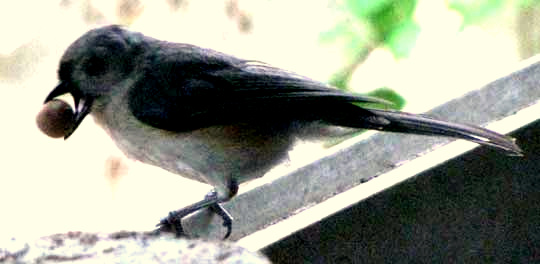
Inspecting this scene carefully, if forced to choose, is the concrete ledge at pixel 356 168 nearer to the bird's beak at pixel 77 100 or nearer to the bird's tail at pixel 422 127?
the bird's tail at pixel 422 127

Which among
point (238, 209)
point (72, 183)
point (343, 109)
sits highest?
point (72, 183)

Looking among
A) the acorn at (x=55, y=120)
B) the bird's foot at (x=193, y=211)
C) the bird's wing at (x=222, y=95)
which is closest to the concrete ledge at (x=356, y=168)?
the bird's foot at (x=193, y=211)

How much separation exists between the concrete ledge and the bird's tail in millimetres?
43

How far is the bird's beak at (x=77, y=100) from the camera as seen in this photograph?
258cm

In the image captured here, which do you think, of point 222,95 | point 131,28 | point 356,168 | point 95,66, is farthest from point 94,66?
point 131,28

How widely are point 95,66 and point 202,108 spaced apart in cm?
30

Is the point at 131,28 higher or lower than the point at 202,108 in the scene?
higher

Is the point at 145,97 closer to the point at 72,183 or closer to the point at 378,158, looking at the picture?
the point at 378,158

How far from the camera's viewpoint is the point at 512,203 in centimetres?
213

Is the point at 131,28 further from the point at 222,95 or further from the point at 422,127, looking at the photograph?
the point at 422,127

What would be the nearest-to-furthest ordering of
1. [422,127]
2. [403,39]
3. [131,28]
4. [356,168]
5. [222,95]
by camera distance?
[422,127], [356,168], [222,95], [403,39], [131,28]

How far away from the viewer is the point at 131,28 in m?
4.15

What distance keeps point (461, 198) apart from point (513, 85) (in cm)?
71

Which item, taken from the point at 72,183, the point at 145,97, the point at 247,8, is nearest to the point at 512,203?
the point at 145,97
